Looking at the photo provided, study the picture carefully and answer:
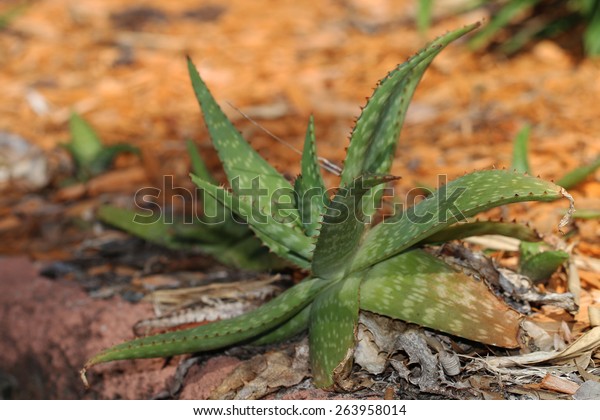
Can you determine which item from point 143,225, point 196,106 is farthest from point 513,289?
point 196,106

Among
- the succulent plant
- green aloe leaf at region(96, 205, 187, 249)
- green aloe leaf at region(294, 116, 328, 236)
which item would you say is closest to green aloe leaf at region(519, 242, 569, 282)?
green aloe leaf at region(294, 116, 328, 236)

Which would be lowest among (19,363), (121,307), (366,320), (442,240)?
(19,363)

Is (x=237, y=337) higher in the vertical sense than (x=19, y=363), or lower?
higher

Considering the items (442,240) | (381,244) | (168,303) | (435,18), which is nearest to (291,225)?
(381,244)

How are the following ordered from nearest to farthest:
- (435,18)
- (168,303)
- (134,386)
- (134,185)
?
(134,386) < (168,303) < (134,185) < (435,18)

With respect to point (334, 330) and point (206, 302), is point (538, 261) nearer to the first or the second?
point (334, 330)

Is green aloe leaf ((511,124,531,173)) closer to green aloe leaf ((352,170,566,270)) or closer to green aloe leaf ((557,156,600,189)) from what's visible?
green aloe leaf ((557,156,600,189))

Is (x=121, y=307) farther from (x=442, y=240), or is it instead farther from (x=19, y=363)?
(x=442, y=240)
